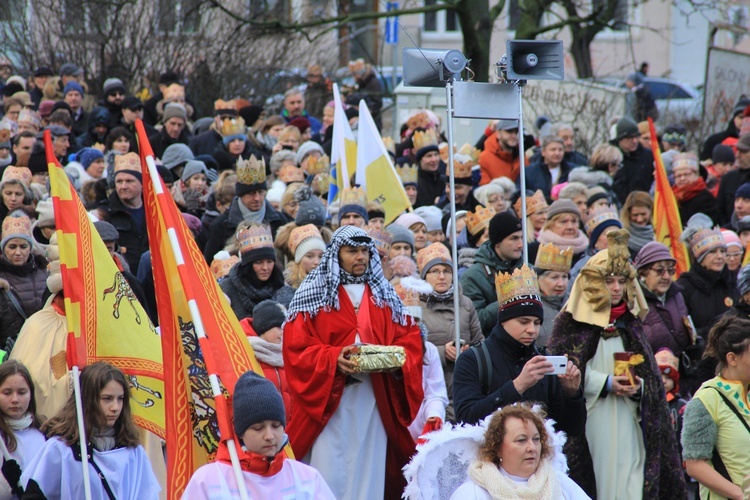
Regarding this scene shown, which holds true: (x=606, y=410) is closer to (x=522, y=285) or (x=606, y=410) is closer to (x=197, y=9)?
(x=522, y=285)

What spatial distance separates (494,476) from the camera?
6059mm

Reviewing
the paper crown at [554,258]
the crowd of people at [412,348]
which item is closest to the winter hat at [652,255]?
the crowd of people at [412,348]

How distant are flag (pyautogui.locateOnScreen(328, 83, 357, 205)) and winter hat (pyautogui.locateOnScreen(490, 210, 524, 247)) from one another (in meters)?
3.51

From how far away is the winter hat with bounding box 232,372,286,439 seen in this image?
5.71 m

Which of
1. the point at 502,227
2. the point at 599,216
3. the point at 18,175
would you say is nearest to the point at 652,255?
the point at 502,227

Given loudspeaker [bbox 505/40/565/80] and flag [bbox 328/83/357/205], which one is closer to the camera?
loudspeaker [bbox 505/40/565/80]

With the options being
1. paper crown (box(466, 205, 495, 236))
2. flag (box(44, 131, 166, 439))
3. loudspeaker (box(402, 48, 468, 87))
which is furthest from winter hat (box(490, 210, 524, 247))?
flag (box(44, 131, 166, 439))

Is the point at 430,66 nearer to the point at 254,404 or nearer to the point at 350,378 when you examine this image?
the point at 350,378

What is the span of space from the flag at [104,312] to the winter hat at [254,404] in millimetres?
1800

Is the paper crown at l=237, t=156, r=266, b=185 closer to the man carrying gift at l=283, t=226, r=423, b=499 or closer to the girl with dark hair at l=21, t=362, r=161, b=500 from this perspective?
the man carrying gift at l=283, t=226, r=423, b=499

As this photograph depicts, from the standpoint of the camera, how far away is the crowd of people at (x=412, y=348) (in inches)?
269

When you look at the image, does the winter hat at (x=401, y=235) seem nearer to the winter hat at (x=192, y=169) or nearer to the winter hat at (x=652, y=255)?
the winter hat at (x=652, y=255)

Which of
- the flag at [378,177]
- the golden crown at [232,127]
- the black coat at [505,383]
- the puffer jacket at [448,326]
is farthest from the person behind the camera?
the golden crown at [232,127]

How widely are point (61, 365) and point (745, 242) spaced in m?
6.20
